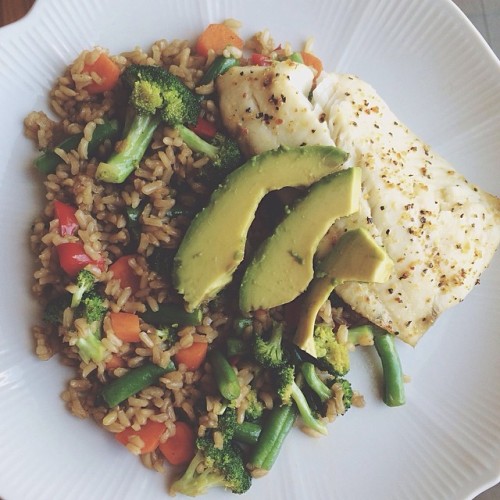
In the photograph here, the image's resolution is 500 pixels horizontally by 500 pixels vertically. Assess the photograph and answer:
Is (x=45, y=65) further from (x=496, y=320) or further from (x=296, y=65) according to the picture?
(x=496, y=320)

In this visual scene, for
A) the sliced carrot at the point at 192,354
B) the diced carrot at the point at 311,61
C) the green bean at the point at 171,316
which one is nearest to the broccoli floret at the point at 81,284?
the green bean at the point at 171,316

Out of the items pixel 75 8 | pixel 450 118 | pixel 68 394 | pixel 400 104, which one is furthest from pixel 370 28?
pixel 68 394

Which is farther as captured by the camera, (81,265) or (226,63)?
(226,63)

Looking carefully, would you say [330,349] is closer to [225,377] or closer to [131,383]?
[225,377]

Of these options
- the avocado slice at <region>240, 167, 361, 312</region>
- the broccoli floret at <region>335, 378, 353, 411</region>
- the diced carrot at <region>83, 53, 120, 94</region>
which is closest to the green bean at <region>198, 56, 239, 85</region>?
the diced carrot at <region>83, 53, 120, 94</region>

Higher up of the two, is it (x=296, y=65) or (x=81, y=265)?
(x=296, y=65)

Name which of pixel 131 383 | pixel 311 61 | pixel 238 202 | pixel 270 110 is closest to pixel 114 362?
pixel 131 383

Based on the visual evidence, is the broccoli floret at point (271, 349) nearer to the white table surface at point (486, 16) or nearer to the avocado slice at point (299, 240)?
the avocado slice at point (299, 240)

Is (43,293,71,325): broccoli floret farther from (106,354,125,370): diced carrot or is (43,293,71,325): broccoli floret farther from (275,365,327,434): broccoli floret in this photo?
(275,365,327,434): broccoli floret
